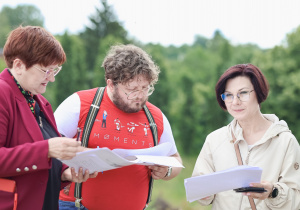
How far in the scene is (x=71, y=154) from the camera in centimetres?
201

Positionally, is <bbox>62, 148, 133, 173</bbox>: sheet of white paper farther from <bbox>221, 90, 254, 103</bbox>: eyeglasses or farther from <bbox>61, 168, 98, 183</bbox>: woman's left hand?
<bbox>221, 90, 254, 103</bbox>: eyeglasses

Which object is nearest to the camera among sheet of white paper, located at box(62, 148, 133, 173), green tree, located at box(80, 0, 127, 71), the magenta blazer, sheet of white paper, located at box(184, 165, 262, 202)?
the magenta blazer

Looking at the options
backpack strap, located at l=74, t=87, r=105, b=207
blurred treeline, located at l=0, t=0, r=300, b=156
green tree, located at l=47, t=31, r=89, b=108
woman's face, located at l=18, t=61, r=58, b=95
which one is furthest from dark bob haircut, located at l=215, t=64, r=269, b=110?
green tree, located at l=47, t=31, r=89, b=108

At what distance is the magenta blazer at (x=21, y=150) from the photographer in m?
1.97

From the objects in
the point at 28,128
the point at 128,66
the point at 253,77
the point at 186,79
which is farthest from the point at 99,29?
the point at 28,128

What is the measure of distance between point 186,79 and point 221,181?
11974mm

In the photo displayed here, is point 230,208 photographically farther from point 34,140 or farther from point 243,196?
point 34,140

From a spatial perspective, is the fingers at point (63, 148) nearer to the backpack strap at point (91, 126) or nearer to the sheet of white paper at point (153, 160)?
the sheet of white paper at point (153, 160)

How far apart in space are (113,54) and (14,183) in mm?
1310

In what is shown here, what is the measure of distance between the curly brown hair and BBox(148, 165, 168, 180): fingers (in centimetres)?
64

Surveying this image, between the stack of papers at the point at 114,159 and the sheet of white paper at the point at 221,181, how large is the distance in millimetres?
194

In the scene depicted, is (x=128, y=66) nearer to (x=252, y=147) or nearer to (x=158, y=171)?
(x=158, y=171)

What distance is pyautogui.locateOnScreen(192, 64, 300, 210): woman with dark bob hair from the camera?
2.53 m

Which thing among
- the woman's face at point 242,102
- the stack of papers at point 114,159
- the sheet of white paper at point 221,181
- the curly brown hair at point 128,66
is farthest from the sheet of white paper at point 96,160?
the woman's face at point 242,102
